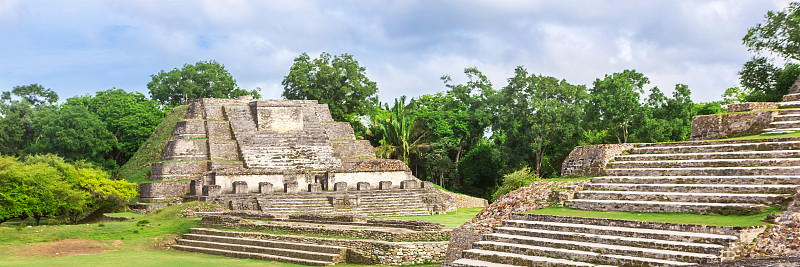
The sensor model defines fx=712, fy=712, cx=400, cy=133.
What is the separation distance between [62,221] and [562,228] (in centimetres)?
1974

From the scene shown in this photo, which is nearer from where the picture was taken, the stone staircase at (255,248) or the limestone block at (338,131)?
the stone staircase at (255,248)

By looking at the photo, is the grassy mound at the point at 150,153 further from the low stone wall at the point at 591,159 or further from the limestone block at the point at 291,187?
the low stone wall at the point at 591,159

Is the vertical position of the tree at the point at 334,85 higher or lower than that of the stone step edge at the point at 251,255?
higher

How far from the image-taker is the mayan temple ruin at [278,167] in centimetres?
2642

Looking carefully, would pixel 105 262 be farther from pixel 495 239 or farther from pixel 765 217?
pixel 765 217

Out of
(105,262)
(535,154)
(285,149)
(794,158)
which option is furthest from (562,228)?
(535,154)

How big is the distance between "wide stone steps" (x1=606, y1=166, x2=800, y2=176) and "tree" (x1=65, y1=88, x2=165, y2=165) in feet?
96.4

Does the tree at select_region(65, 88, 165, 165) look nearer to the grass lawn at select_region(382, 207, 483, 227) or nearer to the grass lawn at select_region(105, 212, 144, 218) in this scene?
the grass lawn at select_region(105, 212, 144, 218)

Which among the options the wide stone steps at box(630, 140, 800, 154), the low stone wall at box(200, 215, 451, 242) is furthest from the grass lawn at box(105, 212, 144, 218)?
the wide stone steps at box(630, 140, 800, 154)

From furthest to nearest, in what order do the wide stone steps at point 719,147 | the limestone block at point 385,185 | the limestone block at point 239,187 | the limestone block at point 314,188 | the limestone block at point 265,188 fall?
the limestone block at point 385,185 → the limestone block at point 314,188 → the limestone block at point 265,188 → the limestone block at point 239,187 → the wide stone steps at point 719,147

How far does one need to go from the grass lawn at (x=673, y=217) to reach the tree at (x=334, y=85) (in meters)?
30.7

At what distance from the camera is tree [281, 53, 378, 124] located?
41.8 m

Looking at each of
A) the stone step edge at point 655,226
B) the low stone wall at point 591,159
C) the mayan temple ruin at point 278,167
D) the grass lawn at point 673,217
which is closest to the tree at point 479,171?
the mayan temple ruin at point 278,167

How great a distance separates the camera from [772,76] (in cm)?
2092
